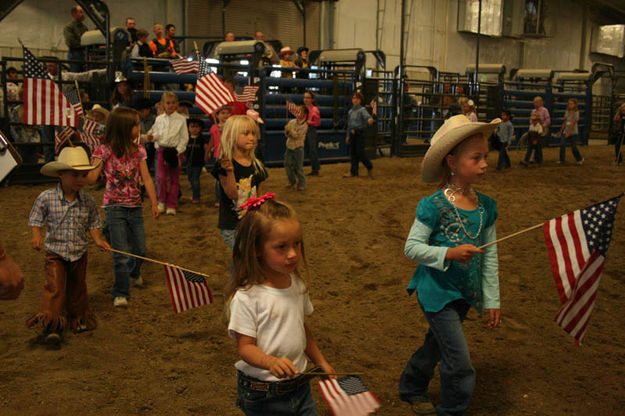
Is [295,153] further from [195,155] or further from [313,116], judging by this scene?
[313,116]

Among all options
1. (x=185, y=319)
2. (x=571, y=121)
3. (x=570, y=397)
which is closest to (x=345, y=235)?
(x=185, y=319)

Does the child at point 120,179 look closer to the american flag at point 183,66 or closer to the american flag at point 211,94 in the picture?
the american flag at point 211,94

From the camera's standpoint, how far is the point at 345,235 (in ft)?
25.1

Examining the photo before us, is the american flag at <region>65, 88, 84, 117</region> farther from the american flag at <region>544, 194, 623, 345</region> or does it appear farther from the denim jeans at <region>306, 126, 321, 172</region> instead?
the denim jeans at <region>306, 126, 321, 172</region>

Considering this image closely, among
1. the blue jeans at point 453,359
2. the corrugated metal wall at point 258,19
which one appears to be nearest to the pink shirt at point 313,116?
the corrugated metal wall at point 258,19

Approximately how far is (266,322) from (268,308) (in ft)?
0.18

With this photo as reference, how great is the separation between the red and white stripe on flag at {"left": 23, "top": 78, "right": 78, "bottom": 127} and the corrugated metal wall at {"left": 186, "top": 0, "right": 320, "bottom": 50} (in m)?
14.8

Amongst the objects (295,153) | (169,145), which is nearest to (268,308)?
(169,145)

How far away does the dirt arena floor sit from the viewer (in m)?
3.61

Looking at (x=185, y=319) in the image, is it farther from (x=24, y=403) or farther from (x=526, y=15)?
(x=526, y=15)

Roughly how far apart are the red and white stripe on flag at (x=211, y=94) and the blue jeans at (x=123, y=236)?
3.65 ft

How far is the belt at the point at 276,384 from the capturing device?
2.28m

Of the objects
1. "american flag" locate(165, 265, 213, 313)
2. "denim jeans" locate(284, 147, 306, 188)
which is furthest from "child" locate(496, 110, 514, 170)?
"american flag" locate(165, 265, 213, 313)

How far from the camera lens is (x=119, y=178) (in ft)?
Result: 16.9
